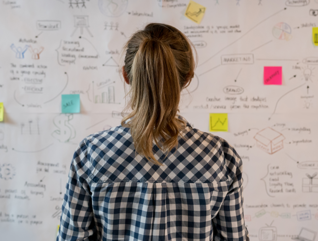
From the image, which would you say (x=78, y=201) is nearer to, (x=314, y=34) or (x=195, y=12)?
(x=195, y=12)

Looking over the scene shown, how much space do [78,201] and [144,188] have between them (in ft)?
0.62

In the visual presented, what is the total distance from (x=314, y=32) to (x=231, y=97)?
1.84 ft

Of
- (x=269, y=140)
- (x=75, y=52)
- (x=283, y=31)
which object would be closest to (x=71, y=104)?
(x=75, y=52)

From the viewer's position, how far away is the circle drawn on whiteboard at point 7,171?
4.61 feet

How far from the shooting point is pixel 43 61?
1.39 metres

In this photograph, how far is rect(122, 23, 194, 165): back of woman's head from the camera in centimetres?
59

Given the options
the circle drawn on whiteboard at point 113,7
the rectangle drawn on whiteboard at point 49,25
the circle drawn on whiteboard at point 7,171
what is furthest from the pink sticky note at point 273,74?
the circle drawn on whiteboard at point 7,171

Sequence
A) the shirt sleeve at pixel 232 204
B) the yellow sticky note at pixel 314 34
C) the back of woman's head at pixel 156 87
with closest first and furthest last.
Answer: the back of woman's head at pixel 156 87 < the shirt sleeve at pixel 232 204 < the yellow sticky note at pixel 314 34

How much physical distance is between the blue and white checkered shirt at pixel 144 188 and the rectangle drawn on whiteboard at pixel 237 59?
Answer: 2.64 ft

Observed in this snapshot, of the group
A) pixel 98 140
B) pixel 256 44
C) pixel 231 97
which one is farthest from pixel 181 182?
pixel 256 44

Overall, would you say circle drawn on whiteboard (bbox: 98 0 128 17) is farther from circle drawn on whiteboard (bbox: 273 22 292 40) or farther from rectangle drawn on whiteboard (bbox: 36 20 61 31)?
circle drawn on whiteboard (bbox: 273 22 292 40)

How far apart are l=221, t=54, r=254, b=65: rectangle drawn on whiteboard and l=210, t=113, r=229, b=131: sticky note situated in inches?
11.4

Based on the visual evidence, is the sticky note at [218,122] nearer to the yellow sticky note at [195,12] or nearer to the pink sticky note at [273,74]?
the pink sticky note at [273,74]

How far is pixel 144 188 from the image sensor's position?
25.1 inches
